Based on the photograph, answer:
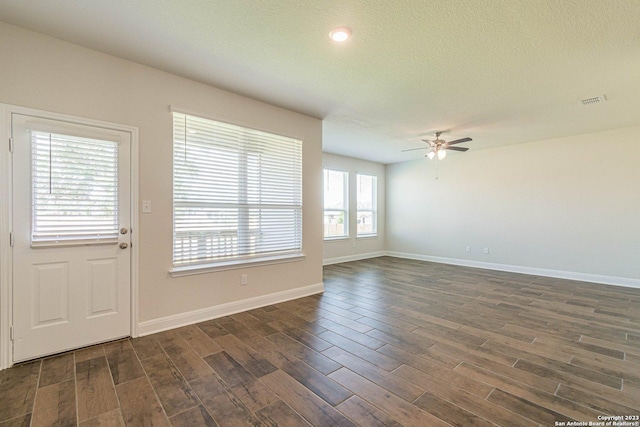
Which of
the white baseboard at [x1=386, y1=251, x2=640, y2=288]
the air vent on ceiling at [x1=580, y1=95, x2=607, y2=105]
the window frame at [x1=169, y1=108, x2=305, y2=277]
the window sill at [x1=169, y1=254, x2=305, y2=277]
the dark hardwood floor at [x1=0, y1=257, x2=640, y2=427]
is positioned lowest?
the dark hardwood floor at [x1=0, y1=257, x2=640, y2=427]

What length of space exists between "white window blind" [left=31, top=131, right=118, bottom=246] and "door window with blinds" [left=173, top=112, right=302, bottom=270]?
22.7 inches

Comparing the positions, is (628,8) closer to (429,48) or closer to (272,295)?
(429,48)

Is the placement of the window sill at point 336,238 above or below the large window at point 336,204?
below

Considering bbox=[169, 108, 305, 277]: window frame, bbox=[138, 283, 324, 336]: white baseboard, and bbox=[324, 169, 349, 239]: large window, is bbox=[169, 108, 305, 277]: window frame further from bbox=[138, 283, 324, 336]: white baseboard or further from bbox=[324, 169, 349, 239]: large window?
bbox=[324, 169, 349, 239]: large window

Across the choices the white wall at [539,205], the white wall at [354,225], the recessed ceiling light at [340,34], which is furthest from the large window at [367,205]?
the recessed ceiling light at [340,34]

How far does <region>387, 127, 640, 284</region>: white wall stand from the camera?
15.9 feet

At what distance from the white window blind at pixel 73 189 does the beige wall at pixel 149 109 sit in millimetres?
249

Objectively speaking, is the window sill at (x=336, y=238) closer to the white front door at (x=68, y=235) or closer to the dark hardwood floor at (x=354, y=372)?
the dark hardwood floor at (x=354, y=372)

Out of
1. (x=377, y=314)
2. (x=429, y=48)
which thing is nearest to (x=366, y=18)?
(x=429, y=48)

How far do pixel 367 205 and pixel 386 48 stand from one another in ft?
18.4

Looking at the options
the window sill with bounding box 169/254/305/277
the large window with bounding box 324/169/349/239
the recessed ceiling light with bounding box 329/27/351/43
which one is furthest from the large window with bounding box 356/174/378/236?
the recessed ceiling light with bounding box 329/27/351/43

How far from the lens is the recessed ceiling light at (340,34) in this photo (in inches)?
89.3

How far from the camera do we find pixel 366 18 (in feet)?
7.02

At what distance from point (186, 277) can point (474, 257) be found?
6025mm
